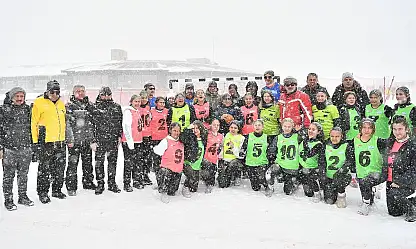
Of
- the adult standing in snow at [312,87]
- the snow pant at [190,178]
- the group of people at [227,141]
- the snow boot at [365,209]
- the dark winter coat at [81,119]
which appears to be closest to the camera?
the snow boot at [365,209]

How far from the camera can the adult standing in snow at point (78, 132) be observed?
6.83 metres

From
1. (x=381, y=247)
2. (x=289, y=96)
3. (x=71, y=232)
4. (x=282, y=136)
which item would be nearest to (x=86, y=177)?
(x=71, y=232)

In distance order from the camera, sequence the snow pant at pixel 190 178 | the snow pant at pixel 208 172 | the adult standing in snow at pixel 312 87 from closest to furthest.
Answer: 1. the snow pant at pixel 190 178
2. the snow pant at pixel 208 172
3. the adult standing in snow at pixel 312 87

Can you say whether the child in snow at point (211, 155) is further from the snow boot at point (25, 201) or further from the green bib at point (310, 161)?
the snow boot at point (25, 201)

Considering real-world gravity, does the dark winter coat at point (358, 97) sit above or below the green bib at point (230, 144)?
above

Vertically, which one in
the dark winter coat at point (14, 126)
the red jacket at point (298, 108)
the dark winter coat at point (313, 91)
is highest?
the dark winter coat at point (313, 91)

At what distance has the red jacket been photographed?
7305mm

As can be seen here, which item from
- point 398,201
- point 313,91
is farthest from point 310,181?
point 313,91

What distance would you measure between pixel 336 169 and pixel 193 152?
8.41 ft

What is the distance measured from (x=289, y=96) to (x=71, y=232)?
4677 millimetres

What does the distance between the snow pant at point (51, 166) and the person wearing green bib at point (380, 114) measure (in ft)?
18.8

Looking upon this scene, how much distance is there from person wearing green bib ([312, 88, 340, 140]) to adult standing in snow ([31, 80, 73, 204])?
185 inches

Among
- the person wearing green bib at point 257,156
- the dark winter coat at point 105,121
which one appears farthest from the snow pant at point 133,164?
the person wearing green bib at point 257,156

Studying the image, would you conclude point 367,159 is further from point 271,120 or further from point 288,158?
point 271,120
